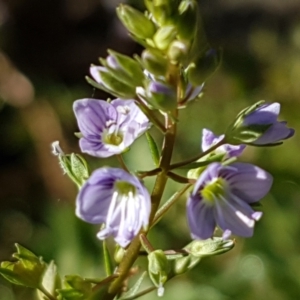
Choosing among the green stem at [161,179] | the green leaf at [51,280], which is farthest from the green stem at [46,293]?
the green stem at [161,179]

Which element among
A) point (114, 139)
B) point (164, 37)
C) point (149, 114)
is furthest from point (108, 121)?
point (164, 37)

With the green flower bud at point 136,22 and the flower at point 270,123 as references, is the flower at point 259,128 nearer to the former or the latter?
the flower at point 270,123

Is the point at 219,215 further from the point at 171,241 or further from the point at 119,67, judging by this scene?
the point at 171,241

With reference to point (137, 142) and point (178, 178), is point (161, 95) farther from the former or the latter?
point (137, 142)

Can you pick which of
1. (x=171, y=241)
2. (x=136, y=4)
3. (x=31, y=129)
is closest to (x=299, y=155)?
(x=171, y=241)

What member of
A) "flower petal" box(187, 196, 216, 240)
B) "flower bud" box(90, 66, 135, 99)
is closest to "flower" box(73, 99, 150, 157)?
"flower bud" box(90, 66, 135, 99)
